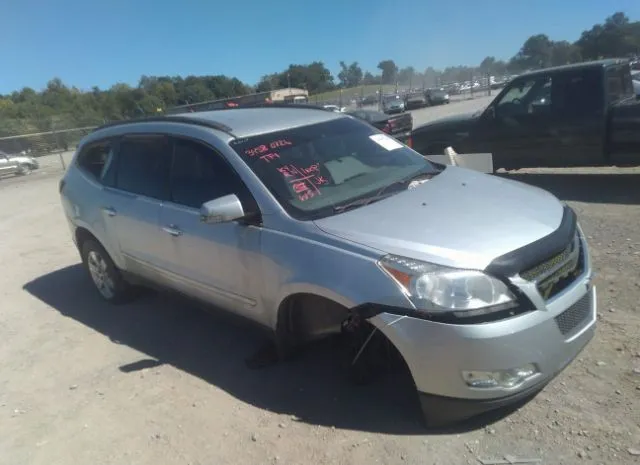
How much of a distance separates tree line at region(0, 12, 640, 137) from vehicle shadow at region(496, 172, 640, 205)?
2295cm

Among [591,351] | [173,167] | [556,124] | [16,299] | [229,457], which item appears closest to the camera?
[229,457]

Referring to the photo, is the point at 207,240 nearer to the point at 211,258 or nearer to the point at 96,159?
the point at 211,258

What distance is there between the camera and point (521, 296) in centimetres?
268

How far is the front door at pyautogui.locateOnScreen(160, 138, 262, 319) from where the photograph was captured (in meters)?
3.61

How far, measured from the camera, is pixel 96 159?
17.9ft

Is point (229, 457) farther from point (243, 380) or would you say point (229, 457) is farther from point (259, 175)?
point (259, 175)

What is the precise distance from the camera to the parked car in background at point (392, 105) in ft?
132

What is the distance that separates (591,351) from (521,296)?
1.28 meters

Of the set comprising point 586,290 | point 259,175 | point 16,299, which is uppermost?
point 259,175

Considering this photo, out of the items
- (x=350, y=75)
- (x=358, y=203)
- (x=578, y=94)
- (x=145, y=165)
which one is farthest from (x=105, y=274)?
(x=350, y=75)

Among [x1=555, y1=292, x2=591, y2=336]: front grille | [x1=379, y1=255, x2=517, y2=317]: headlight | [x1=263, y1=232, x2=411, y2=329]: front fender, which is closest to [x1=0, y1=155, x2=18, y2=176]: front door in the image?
[x1=263, y1=232, x2=411, y2=329]: front fender

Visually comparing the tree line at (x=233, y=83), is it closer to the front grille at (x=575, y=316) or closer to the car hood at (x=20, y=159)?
the car hood at (x=20, y=159)

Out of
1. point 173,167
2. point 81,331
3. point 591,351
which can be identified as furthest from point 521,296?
point 81,331

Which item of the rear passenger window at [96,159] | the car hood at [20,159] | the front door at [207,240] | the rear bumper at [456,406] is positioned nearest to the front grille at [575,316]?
the rear bumper at [456,406]
